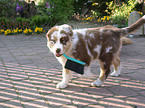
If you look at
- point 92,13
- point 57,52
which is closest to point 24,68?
point 57,52

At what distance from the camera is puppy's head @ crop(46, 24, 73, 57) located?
2.65 m

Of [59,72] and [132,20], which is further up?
[132,20]

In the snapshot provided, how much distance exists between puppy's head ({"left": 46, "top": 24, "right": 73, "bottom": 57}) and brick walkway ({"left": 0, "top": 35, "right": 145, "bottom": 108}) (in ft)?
3.01

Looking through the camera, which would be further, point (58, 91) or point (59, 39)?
point (58, 91)

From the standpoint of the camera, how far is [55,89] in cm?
333

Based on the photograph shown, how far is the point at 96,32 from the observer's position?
3186mm

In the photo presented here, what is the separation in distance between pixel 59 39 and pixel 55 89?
1198 millimetres

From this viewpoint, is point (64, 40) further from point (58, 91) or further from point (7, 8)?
point (7, 8)

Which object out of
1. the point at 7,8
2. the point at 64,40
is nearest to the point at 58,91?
the point at 64,40

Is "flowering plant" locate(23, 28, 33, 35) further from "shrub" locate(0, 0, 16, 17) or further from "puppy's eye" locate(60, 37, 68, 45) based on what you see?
"puppy's eye" locate(60, 37, 68, 45)

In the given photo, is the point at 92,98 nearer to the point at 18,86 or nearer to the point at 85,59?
the point at 85,59

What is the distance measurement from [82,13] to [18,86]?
13.3 metres

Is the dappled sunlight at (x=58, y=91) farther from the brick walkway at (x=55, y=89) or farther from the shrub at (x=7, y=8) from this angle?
the shrub at (x=7, y=8)

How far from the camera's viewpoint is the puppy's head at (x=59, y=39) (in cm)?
265
